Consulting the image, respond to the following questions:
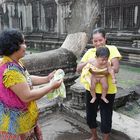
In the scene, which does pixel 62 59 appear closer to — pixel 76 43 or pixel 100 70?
pixel 76 43

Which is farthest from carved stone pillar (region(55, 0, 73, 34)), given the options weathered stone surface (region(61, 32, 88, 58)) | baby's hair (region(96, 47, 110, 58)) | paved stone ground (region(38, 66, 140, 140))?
baby's hair (region(96, 47, 110, 58))

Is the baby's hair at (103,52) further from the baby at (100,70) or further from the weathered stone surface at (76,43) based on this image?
the weathered stone surface at (76,43)

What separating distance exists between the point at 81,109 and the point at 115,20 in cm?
840

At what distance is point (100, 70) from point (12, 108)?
1.16 meters

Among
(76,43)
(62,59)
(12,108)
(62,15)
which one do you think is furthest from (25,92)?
(62,15)

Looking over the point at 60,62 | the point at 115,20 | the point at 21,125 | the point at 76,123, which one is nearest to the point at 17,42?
the point at 21,125

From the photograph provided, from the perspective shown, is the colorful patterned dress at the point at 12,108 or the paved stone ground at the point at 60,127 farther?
the paved stone ground at the point at 60,127

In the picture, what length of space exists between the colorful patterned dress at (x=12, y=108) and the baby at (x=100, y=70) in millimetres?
913

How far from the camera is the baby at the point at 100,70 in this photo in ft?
9.23

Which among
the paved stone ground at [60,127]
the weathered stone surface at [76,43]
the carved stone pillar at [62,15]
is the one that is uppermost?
the carved stone pillar at [62,15]

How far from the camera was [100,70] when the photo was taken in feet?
9.62

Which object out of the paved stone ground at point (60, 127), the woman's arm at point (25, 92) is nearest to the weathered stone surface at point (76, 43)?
the paved stone ground at point (60, 127)

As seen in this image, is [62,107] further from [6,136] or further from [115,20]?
[115,20]

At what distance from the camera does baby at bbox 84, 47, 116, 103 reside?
281cm
